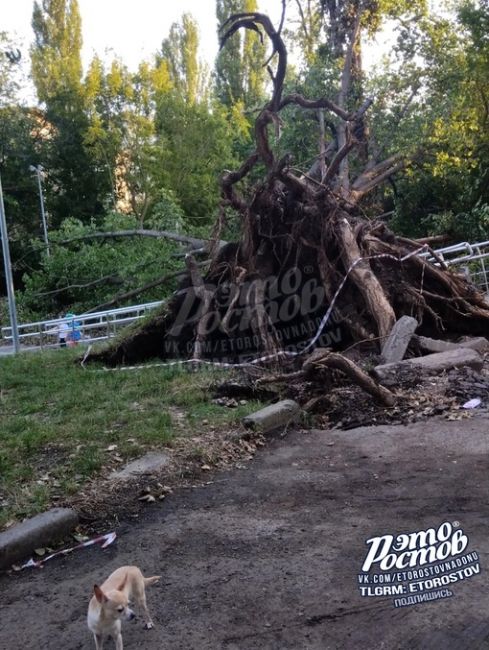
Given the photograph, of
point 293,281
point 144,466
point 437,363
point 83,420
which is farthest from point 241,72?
point 144,466

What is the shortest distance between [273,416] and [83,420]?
1.87 meters

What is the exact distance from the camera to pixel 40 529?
3645 mm

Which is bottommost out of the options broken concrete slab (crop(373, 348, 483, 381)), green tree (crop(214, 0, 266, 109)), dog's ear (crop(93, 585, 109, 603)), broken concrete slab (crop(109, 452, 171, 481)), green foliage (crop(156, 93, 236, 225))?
broken concrete slab (crop(109, 452, 171, 481))

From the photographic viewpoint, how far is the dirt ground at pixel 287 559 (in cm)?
259

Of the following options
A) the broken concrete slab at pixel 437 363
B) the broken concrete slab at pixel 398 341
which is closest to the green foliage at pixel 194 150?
the broken concrete slab at pixel 398 341

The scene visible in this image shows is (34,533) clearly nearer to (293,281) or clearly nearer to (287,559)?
(287,559)

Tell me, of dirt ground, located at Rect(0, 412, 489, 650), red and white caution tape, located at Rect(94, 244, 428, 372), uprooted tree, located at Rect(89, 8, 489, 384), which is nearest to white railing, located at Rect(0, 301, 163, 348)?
uprooted tree, located at Rect(89, 8, 489, 384)

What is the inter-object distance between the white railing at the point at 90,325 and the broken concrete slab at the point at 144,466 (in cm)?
870

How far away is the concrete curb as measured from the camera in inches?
136

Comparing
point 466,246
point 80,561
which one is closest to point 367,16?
point 466,246

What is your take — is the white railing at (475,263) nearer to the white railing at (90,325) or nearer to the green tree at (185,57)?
the white railing at (90,325)

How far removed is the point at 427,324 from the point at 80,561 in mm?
6531

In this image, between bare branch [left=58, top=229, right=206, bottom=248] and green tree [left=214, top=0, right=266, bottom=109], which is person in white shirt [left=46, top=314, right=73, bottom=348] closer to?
bare branch [left=58, top=229, right=206, bottom=248]

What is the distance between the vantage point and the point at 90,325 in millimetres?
13836
